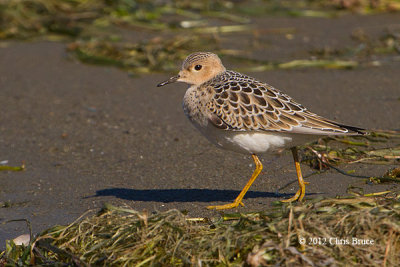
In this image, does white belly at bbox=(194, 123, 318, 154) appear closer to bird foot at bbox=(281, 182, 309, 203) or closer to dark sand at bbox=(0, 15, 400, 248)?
bird foot at bbox=(281, 182, 309, 203)

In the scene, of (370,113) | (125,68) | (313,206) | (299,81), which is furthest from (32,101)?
(313,206)

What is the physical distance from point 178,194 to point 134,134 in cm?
173

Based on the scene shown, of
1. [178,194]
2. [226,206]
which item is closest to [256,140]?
[226,206]

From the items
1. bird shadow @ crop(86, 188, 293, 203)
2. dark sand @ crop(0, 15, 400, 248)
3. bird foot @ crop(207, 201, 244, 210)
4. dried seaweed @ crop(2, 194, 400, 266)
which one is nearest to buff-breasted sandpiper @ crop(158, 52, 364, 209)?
bird foot @ crop(207, 201, 244, 210)

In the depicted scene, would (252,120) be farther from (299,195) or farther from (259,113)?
(299,195)

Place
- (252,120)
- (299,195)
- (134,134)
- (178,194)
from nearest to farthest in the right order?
(252,120), (299,195), (178,194), (134,134)

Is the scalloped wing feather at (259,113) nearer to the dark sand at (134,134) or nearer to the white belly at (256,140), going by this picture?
the white belly at (256,140)

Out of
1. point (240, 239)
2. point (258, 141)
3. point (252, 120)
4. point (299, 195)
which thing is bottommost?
point (299, 195)

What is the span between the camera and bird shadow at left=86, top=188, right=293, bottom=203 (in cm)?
559

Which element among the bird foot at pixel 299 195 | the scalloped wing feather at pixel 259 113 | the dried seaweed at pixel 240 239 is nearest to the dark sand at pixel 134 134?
the bird foot at pixel 299 195

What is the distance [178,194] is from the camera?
5703 millimetres

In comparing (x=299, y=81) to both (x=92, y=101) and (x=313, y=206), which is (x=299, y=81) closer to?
(x=92, y=101)

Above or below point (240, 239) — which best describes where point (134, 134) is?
below

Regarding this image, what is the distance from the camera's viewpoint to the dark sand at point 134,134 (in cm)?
567
